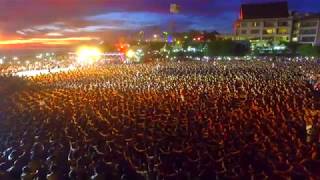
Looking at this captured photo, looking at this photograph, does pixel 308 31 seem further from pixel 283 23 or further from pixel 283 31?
pixel 283 23

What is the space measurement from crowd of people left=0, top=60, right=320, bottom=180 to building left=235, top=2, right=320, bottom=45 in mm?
45923

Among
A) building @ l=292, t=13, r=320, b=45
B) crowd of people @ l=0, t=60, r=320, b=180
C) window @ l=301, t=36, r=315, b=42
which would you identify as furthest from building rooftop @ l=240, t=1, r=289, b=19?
crowd of people @ l=0, t=60, r=320, b=180

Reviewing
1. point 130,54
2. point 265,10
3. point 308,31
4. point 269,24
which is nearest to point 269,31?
point 269,24

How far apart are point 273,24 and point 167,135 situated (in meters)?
59.5

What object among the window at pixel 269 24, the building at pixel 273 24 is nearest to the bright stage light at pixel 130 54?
the building at pixel 273 24

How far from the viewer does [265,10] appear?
226 feet

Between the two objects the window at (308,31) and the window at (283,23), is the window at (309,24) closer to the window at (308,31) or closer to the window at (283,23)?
the window at (308,31)

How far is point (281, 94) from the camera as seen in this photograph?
63.8ft

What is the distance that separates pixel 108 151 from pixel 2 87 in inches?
825

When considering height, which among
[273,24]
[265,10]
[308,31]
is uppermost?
[265,10]

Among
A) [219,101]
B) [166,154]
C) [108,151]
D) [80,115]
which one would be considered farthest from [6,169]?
[219,101]

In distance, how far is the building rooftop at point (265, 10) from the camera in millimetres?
67625

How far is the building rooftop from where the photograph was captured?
6762cm

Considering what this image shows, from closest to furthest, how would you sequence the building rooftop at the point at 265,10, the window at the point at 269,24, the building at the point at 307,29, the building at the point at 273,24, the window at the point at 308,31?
the building at the point at 307,29 < the window at the point at 308,31 < the building at the point at 273,24 < the building rooftop at the point at 265,10 < the window at the point at 269,24
